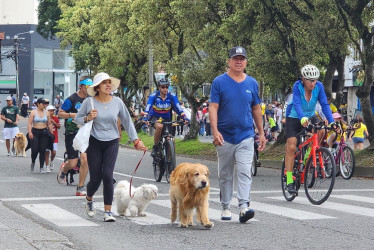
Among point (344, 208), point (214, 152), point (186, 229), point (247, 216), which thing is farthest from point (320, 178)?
point (214, 152)

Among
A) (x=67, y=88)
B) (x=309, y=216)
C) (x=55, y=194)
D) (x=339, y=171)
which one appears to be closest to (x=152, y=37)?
(x=339, y=171)

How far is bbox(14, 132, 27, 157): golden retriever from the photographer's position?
2802 centimetres

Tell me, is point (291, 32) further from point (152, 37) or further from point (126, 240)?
point (126, 240)

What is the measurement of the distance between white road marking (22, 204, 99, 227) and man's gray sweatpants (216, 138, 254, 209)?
5.14ft

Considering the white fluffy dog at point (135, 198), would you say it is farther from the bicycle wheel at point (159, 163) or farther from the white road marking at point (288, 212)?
the bicycle wheel at point (159, 163)

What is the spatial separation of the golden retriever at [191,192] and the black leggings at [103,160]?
35.2 inches

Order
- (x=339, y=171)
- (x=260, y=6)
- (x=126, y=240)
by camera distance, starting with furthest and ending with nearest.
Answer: (x=260, y=6), (x=339, y=171), (x=126, y=240)

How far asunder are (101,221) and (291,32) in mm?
14811

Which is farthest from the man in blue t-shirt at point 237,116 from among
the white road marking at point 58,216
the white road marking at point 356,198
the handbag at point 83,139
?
the white road marking at point 356,198

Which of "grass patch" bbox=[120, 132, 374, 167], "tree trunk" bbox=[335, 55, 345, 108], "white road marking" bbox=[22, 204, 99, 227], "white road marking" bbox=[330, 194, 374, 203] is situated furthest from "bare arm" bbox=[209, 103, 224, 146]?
"tree trunk" bbox=[335, 55, 345, 108]

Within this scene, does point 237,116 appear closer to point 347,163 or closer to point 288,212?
point 288,212

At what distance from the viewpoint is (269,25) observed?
81.5 ft

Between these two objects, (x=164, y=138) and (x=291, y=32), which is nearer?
(x=164, y=138)

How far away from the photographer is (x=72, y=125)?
15820mm
